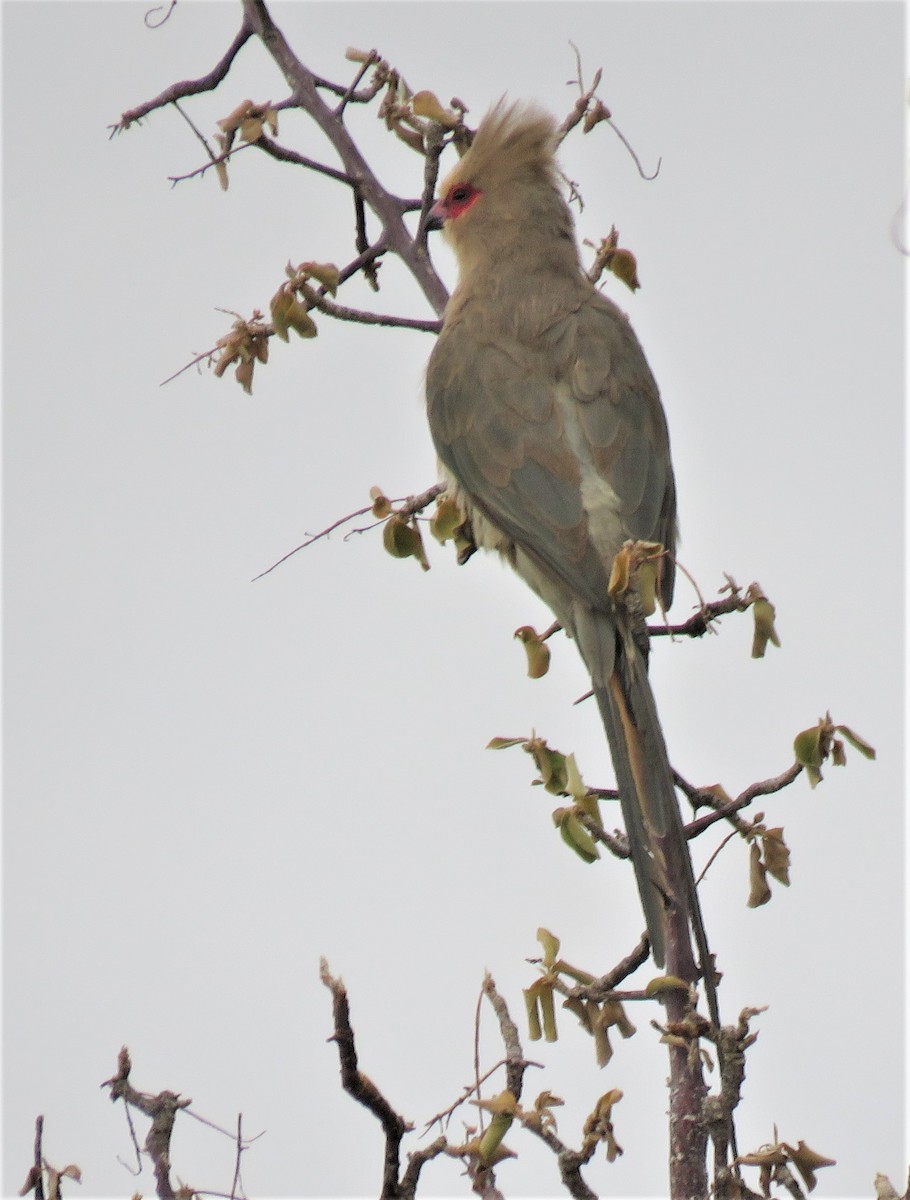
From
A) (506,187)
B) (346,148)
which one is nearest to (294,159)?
(346,148)

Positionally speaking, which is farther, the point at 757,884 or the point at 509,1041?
the point at 757,884

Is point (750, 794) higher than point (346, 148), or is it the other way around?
point (346, 148)

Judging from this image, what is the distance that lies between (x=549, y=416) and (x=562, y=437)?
0.29ft

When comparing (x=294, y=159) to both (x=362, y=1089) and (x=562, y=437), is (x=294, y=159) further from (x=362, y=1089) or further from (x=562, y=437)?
(x=362, y=1089)

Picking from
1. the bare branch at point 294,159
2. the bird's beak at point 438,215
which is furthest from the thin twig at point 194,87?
the bird's beak at point 438,215

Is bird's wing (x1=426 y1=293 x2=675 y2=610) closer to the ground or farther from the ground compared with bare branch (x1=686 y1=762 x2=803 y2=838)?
farther from the ground

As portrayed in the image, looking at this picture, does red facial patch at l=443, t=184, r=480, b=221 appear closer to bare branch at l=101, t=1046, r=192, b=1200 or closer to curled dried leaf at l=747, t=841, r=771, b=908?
curled dried leaf at l=747, t=841, r=771, b=908

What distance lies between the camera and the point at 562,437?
355 centimetres

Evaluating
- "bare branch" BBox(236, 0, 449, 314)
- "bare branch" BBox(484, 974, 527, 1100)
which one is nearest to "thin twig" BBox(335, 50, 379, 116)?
"bare branch" BBox(236, 0, 449, 314)

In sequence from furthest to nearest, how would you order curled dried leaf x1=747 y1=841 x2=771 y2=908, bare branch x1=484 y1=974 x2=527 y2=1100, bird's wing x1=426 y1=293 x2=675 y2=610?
bird's wing x1=426 y1=293 x2=675 y2=610
curled dried leaf x1=747 y1=841 x2=771 y2=908
bare branch x1=484 y1=974 x2=527 y2=1100

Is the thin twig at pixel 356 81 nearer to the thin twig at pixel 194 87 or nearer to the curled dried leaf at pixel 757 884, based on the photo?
the thin twig at pixel 194 87

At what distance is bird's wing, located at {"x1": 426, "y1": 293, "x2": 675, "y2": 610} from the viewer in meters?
3.36

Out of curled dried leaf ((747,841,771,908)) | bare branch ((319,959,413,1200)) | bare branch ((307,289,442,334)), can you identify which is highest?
bare branch ((307,289,442,334))

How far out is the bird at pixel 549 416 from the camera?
3.06 m
